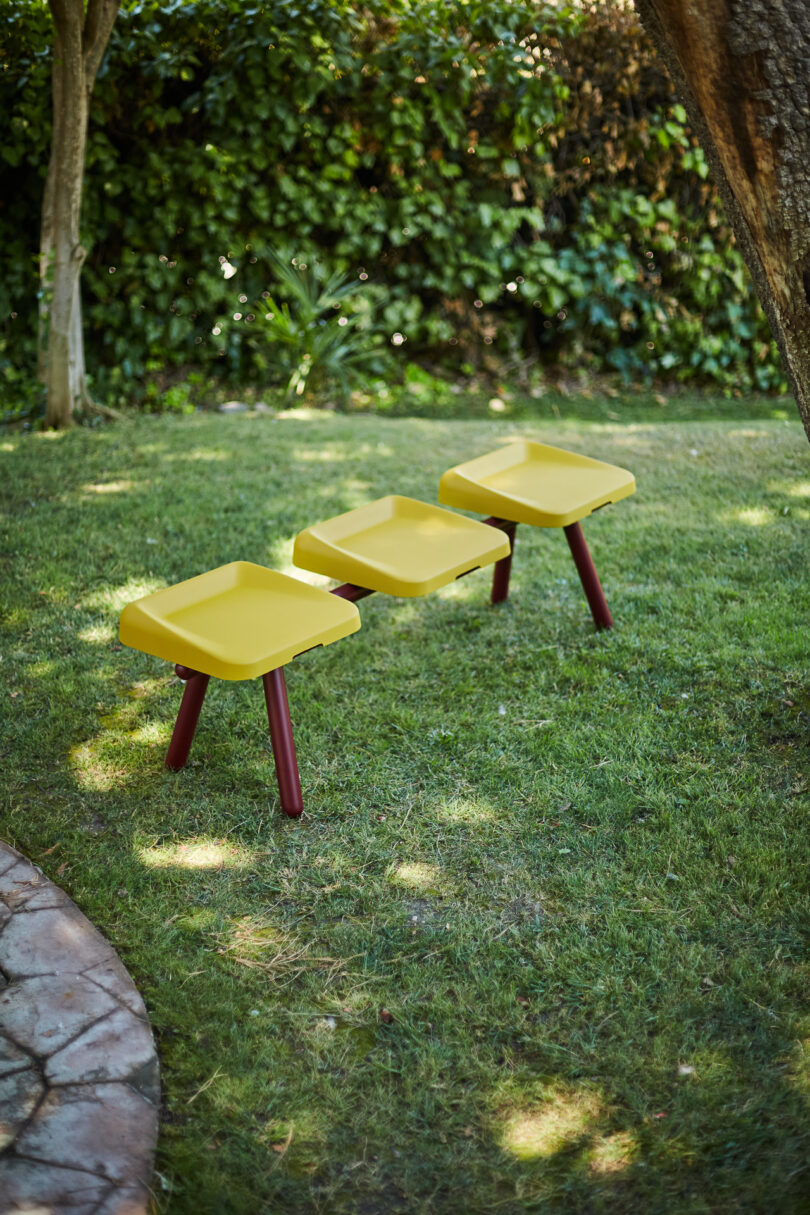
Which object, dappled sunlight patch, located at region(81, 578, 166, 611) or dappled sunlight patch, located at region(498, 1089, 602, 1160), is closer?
dappled sunlight patch, located at region(498, 1089, 602, 1160)

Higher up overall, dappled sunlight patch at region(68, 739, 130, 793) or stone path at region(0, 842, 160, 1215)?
dappled sunlight patch at region(68, 739, 130, 793)

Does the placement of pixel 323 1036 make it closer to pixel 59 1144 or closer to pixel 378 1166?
pixel 378 1166

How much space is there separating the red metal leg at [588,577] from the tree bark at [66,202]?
12.1 ft

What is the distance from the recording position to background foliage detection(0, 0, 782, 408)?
6594 millimetres

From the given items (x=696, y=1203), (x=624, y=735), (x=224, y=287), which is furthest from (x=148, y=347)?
(x=696, y=1203)

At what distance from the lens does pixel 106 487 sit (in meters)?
5.20

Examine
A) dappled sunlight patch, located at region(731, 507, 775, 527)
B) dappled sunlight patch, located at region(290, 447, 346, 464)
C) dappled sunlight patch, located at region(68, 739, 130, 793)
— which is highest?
dappled sunlight patch, located at region(290, 447, 346, 464)

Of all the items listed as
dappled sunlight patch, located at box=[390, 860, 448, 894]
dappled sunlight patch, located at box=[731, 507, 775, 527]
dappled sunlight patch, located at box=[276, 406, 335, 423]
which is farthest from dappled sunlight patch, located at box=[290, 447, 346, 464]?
dappled sunlight patch, located at box=[390, 860, 448, 894]

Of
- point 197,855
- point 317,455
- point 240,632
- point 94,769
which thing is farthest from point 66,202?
point 197,855

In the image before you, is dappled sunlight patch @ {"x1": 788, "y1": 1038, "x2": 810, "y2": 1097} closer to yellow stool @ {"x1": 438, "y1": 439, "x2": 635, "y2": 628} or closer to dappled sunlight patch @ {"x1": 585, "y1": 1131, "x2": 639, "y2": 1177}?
dappled sunlight patch @ {"x1": 585, "y1": 1131, "x2": 639, "y2": 1177}

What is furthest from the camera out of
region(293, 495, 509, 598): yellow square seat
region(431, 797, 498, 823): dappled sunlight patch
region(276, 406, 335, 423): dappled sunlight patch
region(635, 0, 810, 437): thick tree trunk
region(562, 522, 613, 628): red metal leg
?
region(276, 406, 335, 423): dappled sunlight patch

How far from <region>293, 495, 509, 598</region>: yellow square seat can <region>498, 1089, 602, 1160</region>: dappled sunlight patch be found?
4.52 feet

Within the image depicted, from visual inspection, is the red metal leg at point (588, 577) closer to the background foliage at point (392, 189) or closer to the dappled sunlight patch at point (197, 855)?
the dappled sunlight patch at point (197, 855)

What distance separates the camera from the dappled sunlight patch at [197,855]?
2.66 meters
